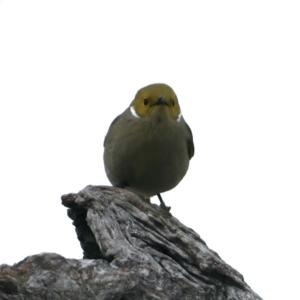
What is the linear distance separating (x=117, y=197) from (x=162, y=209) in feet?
1.95

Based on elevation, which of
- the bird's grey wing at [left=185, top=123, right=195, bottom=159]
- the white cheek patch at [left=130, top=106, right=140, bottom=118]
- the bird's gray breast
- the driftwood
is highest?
the white cheek patch at [left=130, top=106, right=140, bottom=118]

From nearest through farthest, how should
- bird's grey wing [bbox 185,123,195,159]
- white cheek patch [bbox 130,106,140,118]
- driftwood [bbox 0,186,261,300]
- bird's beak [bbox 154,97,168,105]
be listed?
driftwood [bbox 0,186,261,300], bird's beak [bbox 154,97,168,105], white cheek patch [bbox 130,106,140,118], bird's grey wing [bbox 185,123,195,159]

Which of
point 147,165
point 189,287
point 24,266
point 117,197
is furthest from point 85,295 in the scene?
point 147,165

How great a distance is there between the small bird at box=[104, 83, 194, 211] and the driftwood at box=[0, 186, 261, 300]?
1174 millimetres

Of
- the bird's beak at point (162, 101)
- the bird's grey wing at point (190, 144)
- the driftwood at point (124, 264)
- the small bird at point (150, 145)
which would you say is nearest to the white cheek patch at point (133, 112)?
the small bird at point (150, 145)

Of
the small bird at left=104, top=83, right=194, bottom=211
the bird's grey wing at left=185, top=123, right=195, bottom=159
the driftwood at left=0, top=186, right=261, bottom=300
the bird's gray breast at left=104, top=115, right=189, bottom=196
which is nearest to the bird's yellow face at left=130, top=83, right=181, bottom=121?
the small bird at left=104, top=83, right=194, bottom=211

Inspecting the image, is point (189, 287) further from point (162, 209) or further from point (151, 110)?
point (151, 110)

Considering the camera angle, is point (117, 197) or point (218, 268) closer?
point (218, 268)

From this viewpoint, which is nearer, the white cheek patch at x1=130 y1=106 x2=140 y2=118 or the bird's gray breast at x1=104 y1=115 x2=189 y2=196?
the bird's gray breast at x1=104 y1=115 x2=189 y2=196

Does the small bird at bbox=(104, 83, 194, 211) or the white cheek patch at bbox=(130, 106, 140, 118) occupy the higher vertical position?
the white cheek patch at bbox=(130, 106, 140, 118)

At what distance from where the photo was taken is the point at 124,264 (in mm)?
5969

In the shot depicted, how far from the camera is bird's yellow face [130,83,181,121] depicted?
330 inches

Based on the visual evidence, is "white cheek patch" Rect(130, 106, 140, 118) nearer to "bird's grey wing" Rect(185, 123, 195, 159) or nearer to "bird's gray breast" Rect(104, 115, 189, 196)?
"bird's gray breast" Rect(104, 115, 189, 196)

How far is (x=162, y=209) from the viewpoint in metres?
7.39
